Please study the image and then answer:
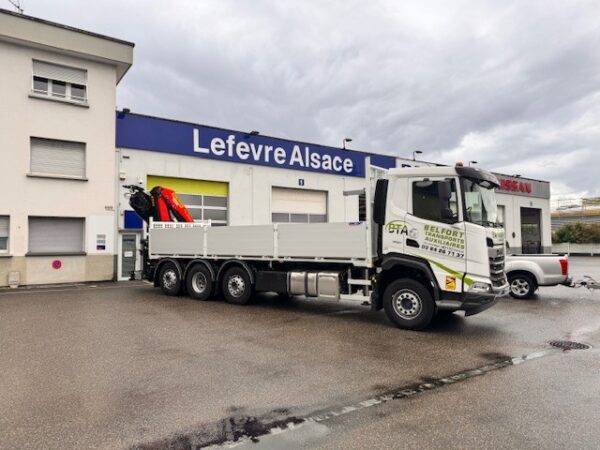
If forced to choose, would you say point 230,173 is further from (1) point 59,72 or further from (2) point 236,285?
(2) point 236,285

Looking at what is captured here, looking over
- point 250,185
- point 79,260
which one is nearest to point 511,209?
point 250,185

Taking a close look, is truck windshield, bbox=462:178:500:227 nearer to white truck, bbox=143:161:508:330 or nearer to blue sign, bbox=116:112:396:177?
white truck, bbox=143:161:508:330

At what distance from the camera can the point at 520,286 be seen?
12.1 meters

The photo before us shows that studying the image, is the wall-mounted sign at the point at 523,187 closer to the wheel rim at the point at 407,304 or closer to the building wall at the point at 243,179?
the building wall at the point at 243,179

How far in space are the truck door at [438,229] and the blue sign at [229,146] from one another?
12756mm

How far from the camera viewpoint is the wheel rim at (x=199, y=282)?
37.1ft

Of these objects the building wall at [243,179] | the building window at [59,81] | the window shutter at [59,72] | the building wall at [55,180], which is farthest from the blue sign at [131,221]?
the window shutter at [59,72]

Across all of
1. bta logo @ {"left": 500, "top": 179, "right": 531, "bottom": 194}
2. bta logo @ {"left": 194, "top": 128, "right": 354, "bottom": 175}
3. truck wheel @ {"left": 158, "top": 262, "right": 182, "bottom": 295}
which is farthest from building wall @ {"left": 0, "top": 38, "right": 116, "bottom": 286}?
bta logo @ {"left": 500, "top": 179, "right": 531, "bottom": 194}

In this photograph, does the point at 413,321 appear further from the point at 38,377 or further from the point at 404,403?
the point at 38,377

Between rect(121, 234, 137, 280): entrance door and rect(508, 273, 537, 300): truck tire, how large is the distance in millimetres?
13045

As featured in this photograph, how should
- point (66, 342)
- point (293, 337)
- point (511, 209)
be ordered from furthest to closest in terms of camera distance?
point (511, 209) < point (293, 337) < point (66, 342)

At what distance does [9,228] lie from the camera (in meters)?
14.7

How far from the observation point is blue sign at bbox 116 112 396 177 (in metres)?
17.3

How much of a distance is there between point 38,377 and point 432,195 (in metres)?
6.28
